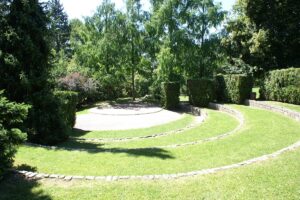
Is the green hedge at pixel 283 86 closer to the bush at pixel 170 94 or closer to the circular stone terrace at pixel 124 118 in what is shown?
the circular stone terrace at pixel 124 118

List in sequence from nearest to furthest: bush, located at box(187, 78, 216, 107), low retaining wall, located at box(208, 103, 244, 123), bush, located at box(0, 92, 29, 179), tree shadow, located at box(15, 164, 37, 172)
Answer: bush, located at box(0, 92, 29, 179) < tree shadow, located at box(15, 164, 37, 172) < low retaining wall, located at box(208, 103, 244, 123) < bush, located at box(187, 78, 216, 107)

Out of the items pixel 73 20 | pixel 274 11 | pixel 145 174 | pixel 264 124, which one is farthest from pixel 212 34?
pixel 145 174

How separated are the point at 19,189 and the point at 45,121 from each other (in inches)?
239

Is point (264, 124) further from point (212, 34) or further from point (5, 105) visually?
point (212, 34)

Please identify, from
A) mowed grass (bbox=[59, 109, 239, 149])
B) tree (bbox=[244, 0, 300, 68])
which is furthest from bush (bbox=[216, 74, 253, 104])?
mowed grass (bbox=[59, 109, 239, 149])

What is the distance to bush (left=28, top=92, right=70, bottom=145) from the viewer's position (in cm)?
1219

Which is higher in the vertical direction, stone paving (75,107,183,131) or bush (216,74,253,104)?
bush (216,74,253,104)

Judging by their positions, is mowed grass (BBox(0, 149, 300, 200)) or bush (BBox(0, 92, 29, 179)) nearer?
mowed grass (BBox(0, 149, 300, 200))

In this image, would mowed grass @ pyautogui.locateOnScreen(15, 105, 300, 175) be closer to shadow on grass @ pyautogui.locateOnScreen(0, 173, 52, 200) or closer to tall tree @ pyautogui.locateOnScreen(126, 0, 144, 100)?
shadow on grass @ pyautogui.locateOnScreen(0, 173, 52, 200)

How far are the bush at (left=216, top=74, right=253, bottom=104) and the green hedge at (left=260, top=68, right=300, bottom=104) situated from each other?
1.24m

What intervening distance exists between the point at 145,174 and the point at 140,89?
92.0ft

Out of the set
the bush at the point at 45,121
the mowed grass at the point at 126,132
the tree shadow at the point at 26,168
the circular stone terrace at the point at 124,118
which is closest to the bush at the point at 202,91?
the circular stone terrace at the point at 124,118

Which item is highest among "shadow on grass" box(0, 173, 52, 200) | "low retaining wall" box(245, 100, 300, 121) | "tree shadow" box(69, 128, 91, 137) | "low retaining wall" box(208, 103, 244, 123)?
"low retaining wall" box(245, 100, 300, 121)

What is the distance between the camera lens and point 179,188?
21.0ft
